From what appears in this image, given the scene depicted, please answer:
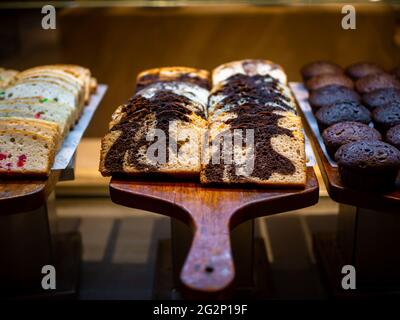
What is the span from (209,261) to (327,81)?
6.05 feet

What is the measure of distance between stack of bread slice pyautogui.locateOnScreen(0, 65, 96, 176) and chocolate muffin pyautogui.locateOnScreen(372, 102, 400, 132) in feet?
5.27

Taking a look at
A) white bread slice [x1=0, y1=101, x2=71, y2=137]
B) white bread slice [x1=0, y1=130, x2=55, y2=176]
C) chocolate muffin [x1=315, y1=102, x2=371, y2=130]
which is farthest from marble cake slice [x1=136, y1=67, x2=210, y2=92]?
white bread slice [x1=0, y1=130, x2=55, y2=176]

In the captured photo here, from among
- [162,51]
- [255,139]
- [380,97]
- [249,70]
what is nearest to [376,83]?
[380,97]

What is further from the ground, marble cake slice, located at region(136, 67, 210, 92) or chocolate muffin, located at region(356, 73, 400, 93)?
marble cake slice, located at region(136, 67, 210, 92)

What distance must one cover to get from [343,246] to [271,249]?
1.77 feet

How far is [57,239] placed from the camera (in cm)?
377

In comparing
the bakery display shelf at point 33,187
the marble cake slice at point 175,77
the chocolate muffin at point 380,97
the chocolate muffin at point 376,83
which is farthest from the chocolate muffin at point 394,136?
the bakery display shelf at point 33,187

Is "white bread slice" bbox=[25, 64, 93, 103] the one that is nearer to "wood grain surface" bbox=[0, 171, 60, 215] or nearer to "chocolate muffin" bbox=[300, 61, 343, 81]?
"wood grain surface" bbox=[0, 171, 60, 215]

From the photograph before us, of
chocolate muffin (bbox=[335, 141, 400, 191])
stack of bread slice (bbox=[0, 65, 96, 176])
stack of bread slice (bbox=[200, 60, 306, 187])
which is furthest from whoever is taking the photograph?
stack of bread slice (bbox=[0, 65, 96, 176])

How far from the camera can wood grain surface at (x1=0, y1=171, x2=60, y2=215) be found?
2.47 meters

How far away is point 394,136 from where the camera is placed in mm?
2740

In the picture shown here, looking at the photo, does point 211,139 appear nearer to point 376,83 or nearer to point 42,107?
point 42,107
